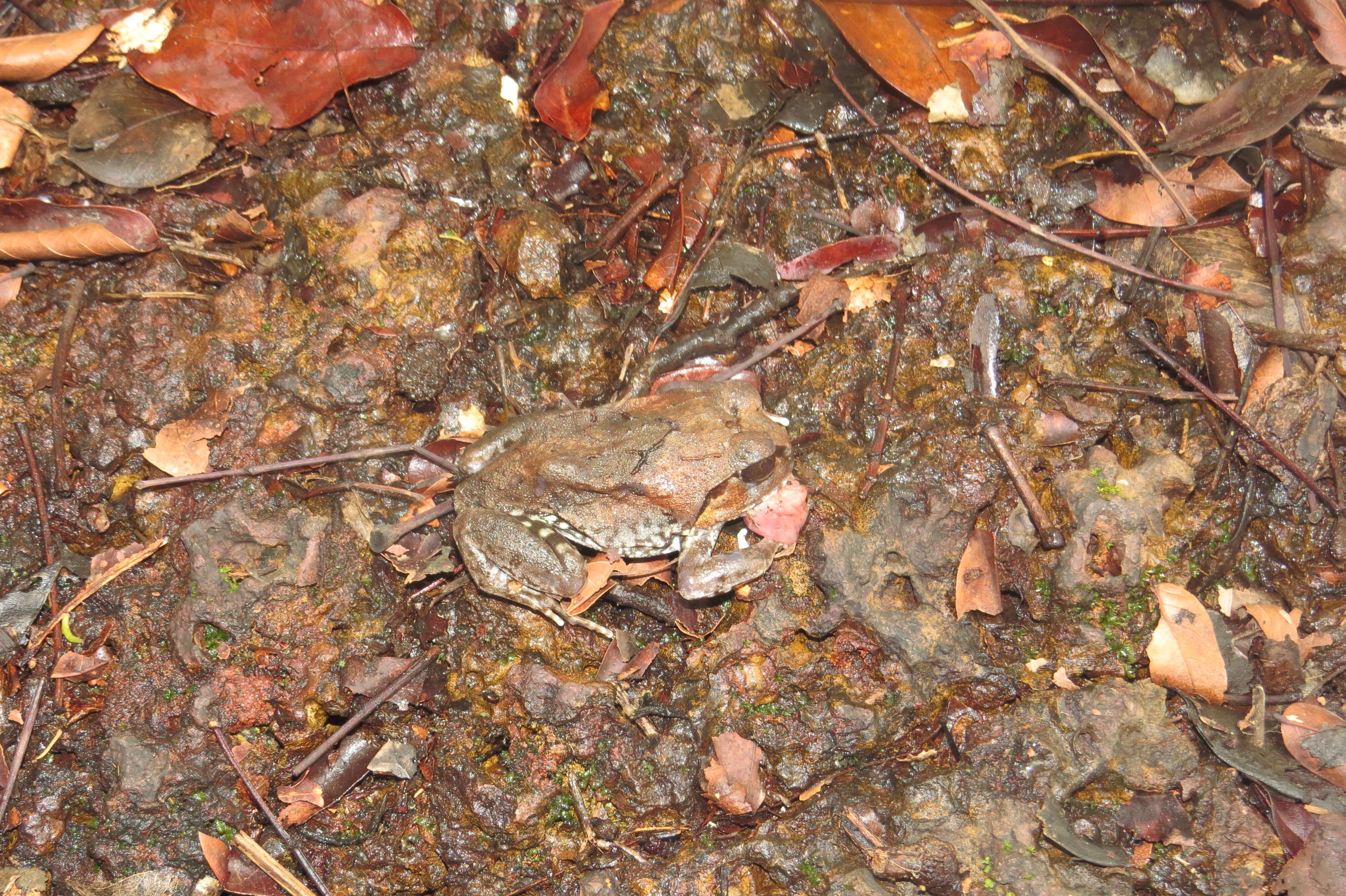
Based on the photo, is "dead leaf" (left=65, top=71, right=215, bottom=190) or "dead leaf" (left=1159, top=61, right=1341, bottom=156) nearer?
"dead leaf" (left=1159, top=61, right=1341, bottom=156)

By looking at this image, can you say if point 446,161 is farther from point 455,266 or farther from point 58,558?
point 58,558

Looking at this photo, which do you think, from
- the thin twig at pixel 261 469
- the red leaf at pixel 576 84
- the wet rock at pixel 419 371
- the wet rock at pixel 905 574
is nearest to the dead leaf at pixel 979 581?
the wet rock at pixel 905 574

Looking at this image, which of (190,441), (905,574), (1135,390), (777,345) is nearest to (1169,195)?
(1135,390)

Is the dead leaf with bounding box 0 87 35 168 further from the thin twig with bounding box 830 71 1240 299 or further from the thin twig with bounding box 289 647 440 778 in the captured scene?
the thin twig with bounding box 830 71 1240 299

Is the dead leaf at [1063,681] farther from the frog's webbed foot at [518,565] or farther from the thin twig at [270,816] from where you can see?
the thin twig at [270,816]

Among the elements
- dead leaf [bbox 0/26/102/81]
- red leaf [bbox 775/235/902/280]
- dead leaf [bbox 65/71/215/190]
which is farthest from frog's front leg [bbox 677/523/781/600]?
dead leaf [bbox 0/26/102/81]

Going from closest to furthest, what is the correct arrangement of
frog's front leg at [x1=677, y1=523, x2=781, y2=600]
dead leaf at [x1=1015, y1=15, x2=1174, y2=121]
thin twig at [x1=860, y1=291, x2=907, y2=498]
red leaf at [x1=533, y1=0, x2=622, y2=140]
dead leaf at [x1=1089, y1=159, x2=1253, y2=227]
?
frog's front leg at [x1=677, y1=523, x2=781, y2=600], thin twig at [x1=860, y1=291, x2=907, y2=498], dead leaf at [x1=1089, y1=159, x2=1253, y2=227], dead leaf at [x1=1015, y1=15, x2=1174, y2=121], red leaf at [x1=533, y1=0, x2=622, y2=140]

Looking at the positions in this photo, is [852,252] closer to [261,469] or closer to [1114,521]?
[1114,521]
